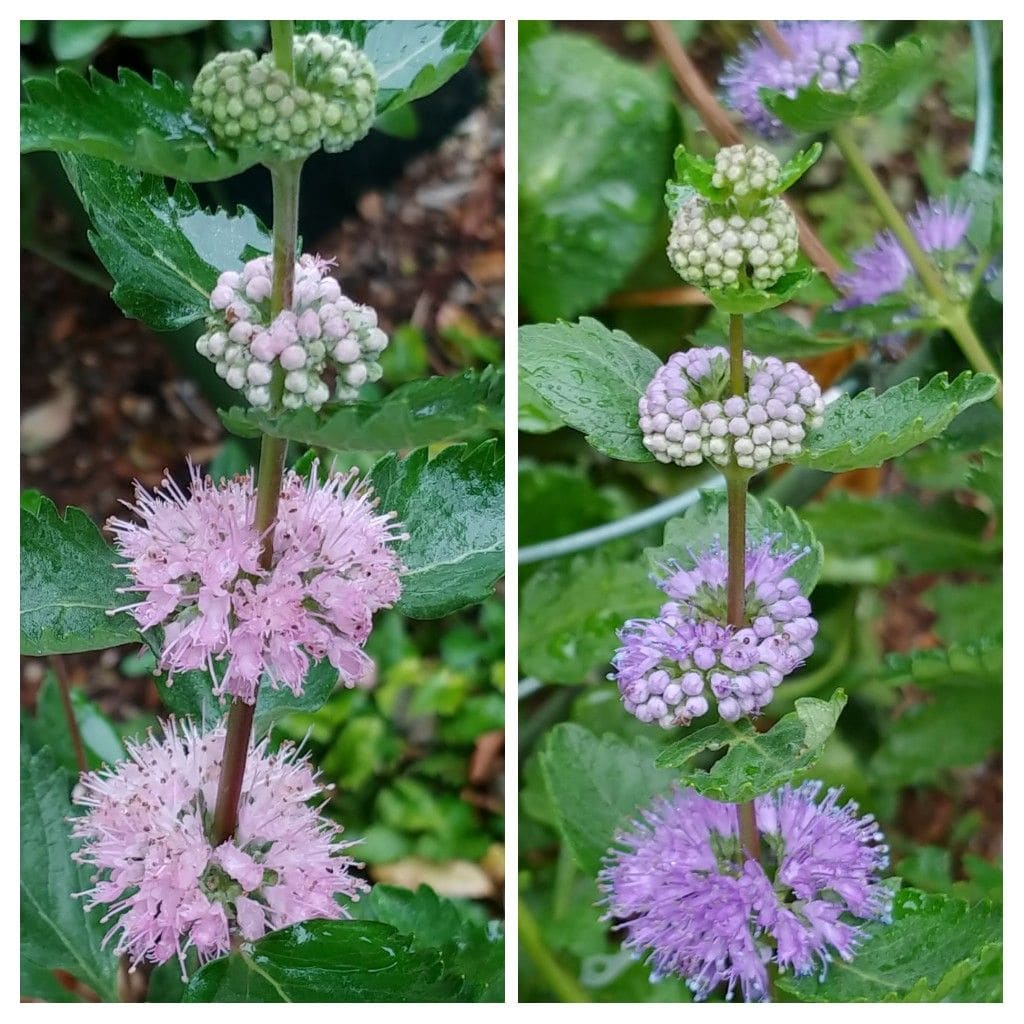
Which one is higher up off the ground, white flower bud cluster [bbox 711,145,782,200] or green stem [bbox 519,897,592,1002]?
white flower bud cluster [bbox 711,145,782,200]

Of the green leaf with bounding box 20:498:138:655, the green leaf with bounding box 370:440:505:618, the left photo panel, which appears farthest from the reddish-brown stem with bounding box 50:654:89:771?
the green leaf with bounding box 370:440:505:618

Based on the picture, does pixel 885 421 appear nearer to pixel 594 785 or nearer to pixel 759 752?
pixel 759 752

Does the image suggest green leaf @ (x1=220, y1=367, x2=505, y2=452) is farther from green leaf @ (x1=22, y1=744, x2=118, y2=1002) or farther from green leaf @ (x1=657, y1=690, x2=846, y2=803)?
green leaf @ (x1=22, y1=744, x2=118, y2=1002)

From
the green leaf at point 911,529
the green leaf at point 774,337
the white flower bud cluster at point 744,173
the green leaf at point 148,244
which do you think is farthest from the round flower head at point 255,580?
the green leaf at point 911,529

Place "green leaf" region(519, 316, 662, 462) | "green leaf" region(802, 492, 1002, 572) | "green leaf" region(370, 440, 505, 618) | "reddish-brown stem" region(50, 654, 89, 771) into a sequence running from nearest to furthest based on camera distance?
"green leaf" region(519, 316, 662, 462) → "green leaf" region(370, 440, 505, 618) → "reddish-brown stem" region(50, 654, 89, 771) → "green leaf" region(802, 492, 1002, 572)

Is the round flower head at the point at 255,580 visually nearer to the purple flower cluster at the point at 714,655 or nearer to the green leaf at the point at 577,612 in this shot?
the purple flower cluster at the point at 714,655

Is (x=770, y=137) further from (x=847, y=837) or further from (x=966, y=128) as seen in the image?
(x=847, y=837)

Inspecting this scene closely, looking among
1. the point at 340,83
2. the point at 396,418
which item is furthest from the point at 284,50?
the point at 396,418
